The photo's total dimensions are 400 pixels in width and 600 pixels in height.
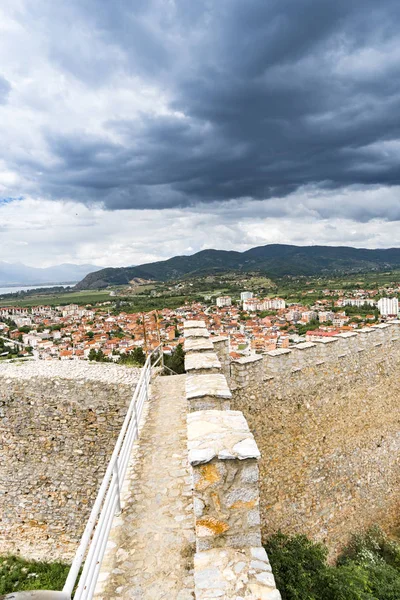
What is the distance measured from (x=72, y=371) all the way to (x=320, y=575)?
6434 mm

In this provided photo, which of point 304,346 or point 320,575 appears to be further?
point 304,346

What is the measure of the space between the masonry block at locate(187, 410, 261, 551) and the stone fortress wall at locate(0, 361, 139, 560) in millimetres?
5158

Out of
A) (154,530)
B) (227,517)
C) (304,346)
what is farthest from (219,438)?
(304,346)

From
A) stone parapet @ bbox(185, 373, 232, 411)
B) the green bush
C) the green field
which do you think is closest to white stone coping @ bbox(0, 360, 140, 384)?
stone parapet @ bbox(185, 373, 232, 411)

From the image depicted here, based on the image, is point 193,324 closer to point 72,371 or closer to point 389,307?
point 72,371

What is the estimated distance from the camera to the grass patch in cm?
699

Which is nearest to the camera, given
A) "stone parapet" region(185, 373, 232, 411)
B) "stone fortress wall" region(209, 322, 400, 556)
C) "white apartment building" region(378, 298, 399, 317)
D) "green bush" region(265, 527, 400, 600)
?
"stone parapet" region(185, 373, 232, 411)

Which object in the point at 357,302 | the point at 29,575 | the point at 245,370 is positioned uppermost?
the point at 245,370

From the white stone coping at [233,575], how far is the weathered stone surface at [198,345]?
410 centimetres

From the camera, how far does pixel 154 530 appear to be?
346 centimetres

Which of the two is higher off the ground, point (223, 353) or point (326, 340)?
point (223, 353)

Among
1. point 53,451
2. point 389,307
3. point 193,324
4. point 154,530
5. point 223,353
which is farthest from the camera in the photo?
point 389,307

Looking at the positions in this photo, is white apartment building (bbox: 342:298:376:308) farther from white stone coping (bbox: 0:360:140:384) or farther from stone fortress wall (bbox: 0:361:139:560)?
stone fortress wall (bbox: 0:361:139:560)

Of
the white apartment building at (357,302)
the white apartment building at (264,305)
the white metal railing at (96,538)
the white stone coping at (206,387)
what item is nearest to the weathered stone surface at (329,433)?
the white stone coping at (206,387)
